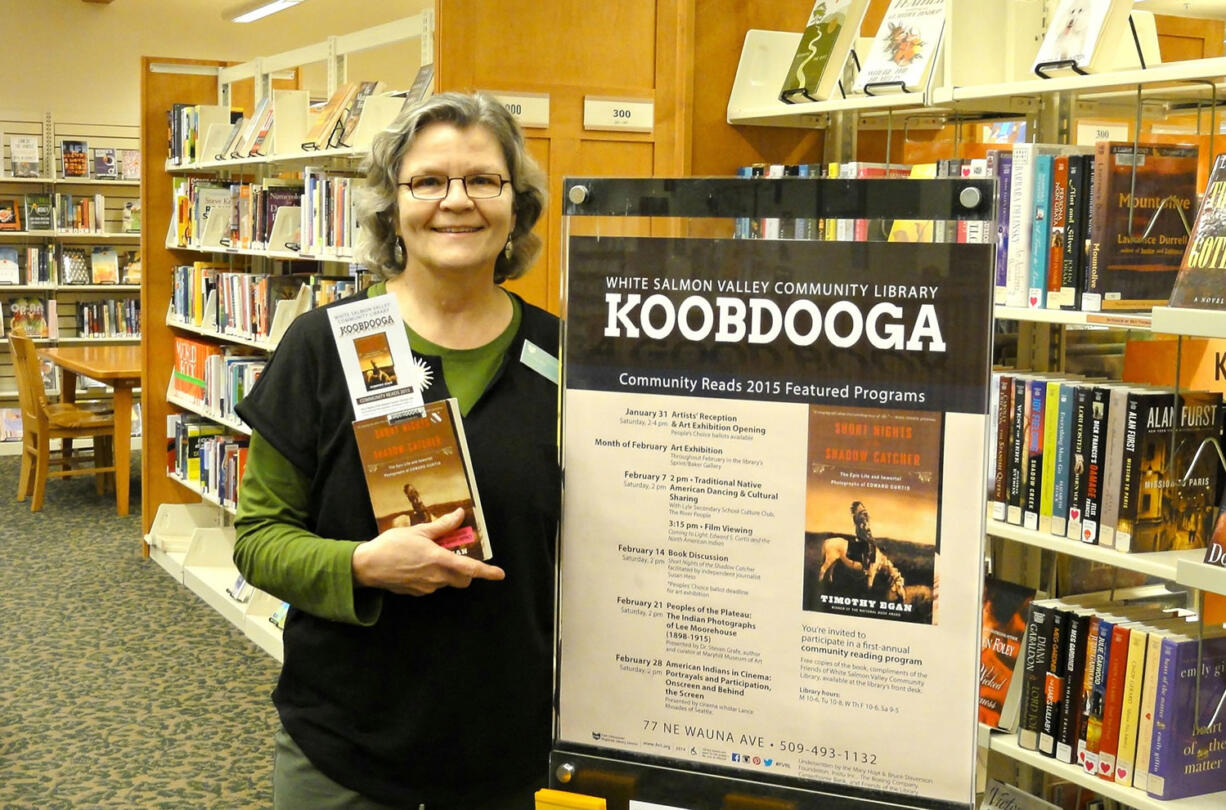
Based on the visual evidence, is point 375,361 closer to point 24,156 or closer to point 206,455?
point 206,455

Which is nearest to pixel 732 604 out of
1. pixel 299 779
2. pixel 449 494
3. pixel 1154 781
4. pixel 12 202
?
pixel 449 494

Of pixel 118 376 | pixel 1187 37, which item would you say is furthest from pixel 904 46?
pixel 118 376

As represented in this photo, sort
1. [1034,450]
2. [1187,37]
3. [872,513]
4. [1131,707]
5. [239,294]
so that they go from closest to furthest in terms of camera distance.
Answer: [872,513] → [1131,707] → [1034,450] → [1187,37] → [239,294]

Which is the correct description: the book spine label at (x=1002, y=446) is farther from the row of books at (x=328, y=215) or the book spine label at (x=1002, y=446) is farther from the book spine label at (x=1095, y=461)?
the row of books at (x=328, y=215)

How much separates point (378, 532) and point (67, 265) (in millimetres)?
8983

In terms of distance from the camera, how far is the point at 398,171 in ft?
5.36

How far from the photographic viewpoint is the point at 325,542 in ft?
5.07

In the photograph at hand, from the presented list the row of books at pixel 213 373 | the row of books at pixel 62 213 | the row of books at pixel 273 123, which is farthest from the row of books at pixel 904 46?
the row of books at pixel 62 213

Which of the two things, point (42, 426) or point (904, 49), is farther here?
point (42, 426)

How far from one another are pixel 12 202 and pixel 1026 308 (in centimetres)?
861

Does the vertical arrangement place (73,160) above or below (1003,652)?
above

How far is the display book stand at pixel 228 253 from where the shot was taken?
15.0 feet

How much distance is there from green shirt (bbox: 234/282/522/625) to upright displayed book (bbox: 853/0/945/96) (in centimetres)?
179

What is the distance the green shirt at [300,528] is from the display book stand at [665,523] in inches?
12.7
